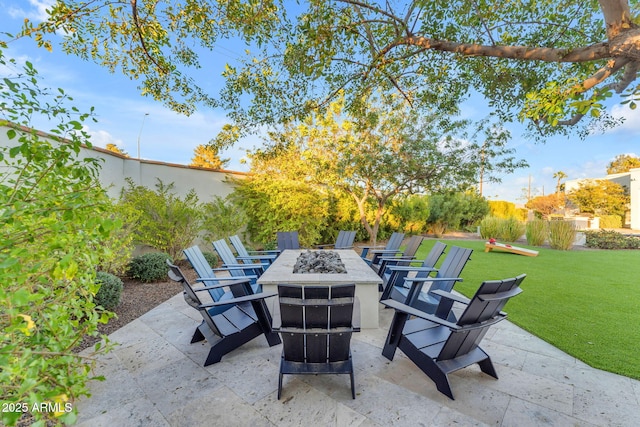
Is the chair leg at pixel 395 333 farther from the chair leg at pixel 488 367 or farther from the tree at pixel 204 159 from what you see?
the tree at pixel 204 159

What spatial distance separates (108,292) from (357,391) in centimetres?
377

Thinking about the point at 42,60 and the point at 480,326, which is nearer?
the point at 480,326

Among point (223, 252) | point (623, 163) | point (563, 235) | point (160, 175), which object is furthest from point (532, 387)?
point (623, 163)

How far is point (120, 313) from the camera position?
4129mm

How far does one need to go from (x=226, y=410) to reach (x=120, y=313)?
3.05 metres

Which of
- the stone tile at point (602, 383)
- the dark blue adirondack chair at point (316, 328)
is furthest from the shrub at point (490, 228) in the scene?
the dark blue adirondack chair at point (316, 328)

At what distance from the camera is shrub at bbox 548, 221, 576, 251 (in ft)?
35.9

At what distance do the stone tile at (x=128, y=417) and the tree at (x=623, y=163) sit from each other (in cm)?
4144

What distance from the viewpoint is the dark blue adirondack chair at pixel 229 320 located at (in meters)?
2.63

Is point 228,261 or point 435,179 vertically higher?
point 435,179

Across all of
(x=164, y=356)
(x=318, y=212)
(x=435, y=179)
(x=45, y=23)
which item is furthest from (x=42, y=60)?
(x=435, y=179)

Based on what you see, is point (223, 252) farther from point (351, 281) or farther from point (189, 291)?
point (351, 281)

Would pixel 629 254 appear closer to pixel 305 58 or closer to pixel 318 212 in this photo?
pixel 318 212

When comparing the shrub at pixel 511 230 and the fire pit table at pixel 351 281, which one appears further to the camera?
the shrub at pixel 511 230
